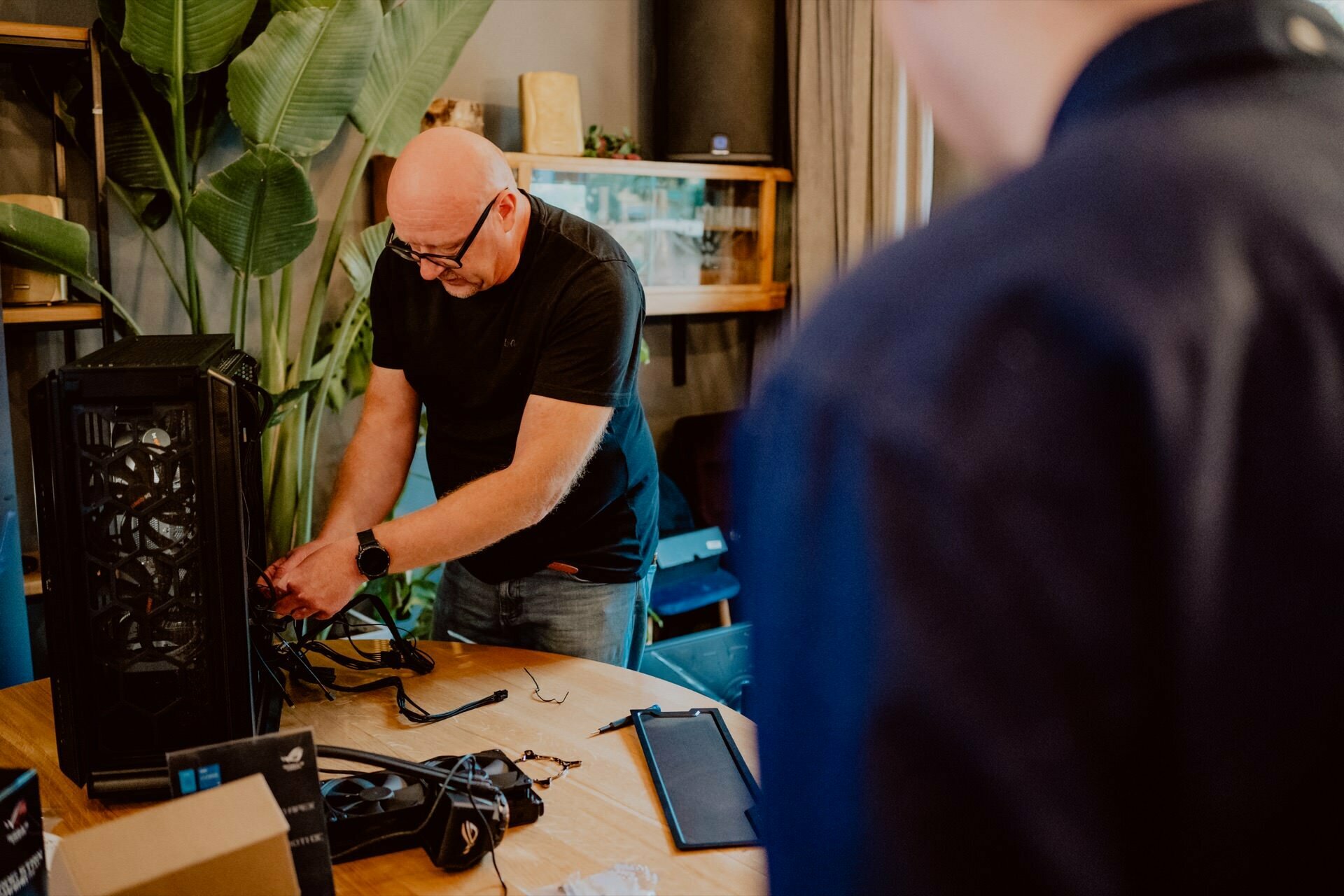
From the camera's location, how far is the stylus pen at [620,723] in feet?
A: 4.58

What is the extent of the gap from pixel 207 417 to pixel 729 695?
2.12m

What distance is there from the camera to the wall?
274 centimetres

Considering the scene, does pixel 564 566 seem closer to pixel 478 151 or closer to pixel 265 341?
pixel 478 151

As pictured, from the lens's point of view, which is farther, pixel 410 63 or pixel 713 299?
pixel 713 299

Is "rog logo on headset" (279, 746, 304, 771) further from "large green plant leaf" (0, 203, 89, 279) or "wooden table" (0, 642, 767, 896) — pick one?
"large green plant leaf" (0, 203, 89, 279)

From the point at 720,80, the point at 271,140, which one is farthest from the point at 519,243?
the point at 720,80

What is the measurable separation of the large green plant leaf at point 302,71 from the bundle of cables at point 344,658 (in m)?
1.34

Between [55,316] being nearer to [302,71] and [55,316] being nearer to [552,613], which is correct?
[302,71]

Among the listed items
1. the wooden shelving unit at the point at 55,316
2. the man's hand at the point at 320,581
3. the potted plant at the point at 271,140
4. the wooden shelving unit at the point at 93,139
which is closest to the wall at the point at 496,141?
the potted plant at the point at 271,140

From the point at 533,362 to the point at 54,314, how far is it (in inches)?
51.7

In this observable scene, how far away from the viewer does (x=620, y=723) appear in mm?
1416

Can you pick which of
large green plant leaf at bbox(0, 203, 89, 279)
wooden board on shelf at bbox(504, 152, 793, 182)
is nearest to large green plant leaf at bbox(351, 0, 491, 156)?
wooden board on shelf at bbox(504, 152, 793, 182)

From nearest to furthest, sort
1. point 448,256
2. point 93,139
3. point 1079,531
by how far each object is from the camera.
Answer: point 1079,531 < point 448,256 < point 93,139

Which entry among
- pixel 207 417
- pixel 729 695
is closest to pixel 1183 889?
pixel 207 417
